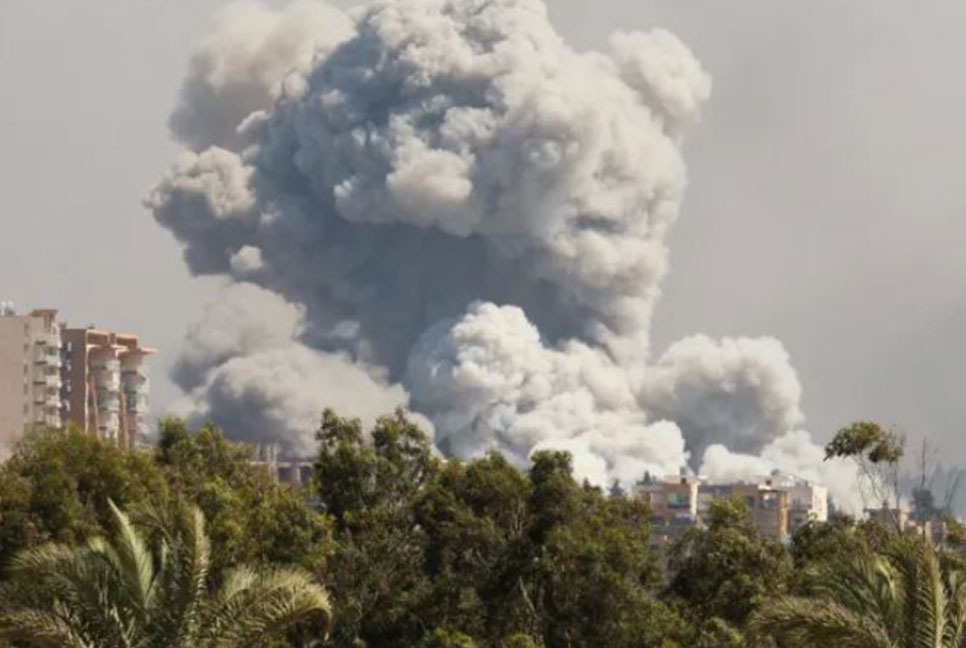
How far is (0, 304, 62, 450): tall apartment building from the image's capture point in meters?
112

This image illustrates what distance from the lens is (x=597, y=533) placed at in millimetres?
36969

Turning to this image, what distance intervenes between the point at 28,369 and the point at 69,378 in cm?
1409

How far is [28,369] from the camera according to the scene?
375ft

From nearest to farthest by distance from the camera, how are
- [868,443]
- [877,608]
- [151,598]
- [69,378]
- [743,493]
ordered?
[877,608] < [151,598] < [868,443] < [69,378] < [743,493]

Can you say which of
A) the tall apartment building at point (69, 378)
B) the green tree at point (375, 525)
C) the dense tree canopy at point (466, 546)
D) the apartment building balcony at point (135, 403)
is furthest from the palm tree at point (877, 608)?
the apartment building balcony at point (135, 403)

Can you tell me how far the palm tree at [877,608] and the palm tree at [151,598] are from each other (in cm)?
394

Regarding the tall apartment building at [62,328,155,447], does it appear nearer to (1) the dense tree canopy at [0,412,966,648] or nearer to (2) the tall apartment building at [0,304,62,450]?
(2) the tall apartment building at [0,304,62,450]

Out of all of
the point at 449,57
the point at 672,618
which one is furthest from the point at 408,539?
the point at 449,57

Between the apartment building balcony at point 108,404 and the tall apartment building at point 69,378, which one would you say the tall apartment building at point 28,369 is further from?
the apartment building balcony at point 108,404

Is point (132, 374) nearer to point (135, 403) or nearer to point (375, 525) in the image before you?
point (135, 403)

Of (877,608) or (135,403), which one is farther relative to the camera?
(135,403)

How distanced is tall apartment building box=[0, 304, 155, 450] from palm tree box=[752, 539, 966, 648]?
83.9 meters

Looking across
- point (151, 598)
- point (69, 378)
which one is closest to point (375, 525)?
point (151, 598)

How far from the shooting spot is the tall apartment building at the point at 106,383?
128 meters
